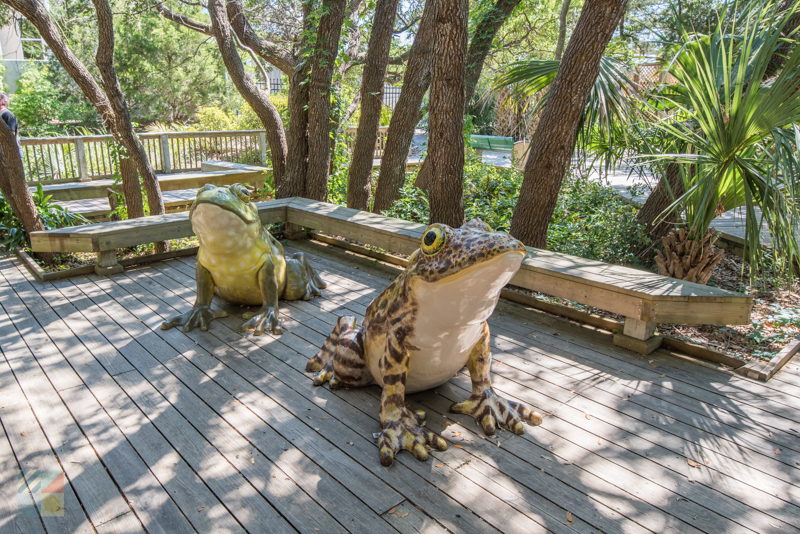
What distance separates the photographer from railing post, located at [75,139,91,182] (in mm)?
10344

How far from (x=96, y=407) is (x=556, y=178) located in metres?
3.78

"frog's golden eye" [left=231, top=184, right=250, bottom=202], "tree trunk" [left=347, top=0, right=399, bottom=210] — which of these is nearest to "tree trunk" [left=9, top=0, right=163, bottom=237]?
"tree trunk" [left=347, top=0, right=399, bottom=210]

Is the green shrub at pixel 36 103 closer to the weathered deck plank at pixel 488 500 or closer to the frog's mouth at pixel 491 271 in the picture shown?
the weathered deck plank at pixel 488 500

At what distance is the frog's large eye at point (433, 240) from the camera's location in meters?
2.27

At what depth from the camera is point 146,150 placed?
11.4 metres

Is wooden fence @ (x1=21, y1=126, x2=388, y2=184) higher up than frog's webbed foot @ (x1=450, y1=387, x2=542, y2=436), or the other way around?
wooden fence @ (x1=21, y1=126, x2=388, y2=184)

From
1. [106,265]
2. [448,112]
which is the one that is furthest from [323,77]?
[106,265]

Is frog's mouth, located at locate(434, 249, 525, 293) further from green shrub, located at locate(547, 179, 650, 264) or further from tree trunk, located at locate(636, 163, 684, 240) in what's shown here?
tree trunk, located at locate(636, 163, 684, 240)

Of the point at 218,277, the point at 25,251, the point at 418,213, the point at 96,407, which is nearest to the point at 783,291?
the point at 418,213

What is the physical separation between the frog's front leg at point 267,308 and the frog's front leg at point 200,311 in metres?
0.29

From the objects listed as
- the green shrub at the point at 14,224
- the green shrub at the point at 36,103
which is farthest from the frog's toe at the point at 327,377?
the green shrub at the point at 36,103

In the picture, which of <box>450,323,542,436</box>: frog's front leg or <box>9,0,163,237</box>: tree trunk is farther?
<box>9,0,163,237</box>: tree trunk

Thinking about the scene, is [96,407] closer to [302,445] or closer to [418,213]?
[302,445]

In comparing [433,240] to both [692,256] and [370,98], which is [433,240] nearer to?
[692,256]
